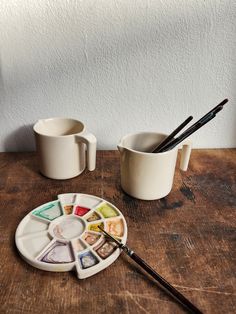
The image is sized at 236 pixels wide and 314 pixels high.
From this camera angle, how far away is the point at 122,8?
602 millimetres

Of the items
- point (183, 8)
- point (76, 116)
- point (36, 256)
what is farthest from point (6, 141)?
point (183, 8)

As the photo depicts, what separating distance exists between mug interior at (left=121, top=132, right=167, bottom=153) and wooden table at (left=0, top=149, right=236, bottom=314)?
85mm

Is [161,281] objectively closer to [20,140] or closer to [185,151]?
[185,151]

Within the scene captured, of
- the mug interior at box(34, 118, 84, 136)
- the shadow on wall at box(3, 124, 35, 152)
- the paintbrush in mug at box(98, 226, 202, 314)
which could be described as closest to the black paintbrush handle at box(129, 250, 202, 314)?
the paintbrush in mug at box(98, 226, 202, 314)

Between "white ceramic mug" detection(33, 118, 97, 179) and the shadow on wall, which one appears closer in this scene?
"white ceramic mug" detection(33, 118, 97, 179)

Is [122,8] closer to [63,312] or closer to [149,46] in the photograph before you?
[149,46]

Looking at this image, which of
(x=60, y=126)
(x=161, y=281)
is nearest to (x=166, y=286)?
(x=161, y=281)

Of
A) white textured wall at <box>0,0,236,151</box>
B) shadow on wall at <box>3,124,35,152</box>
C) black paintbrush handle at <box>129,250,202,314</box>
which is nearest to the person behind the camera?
black paintbrush handle at <box>129,250,202,314</box>

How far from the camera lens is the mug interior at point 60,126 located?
0.63 metres

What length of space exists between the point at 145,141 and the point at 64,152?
0.17 meters

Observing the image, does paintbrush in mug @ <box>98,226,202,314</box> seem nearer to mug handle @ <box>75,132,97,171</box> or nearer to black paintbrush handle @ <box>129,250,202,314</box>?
black paintbrush handle @ <box>129,250,202,314</box>

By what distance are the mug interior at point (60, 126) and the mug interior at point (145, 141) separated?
12 centimetres

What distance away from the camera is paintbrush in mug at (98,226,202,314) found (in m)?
0.34

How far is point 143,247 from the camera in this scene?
17.1 inches
